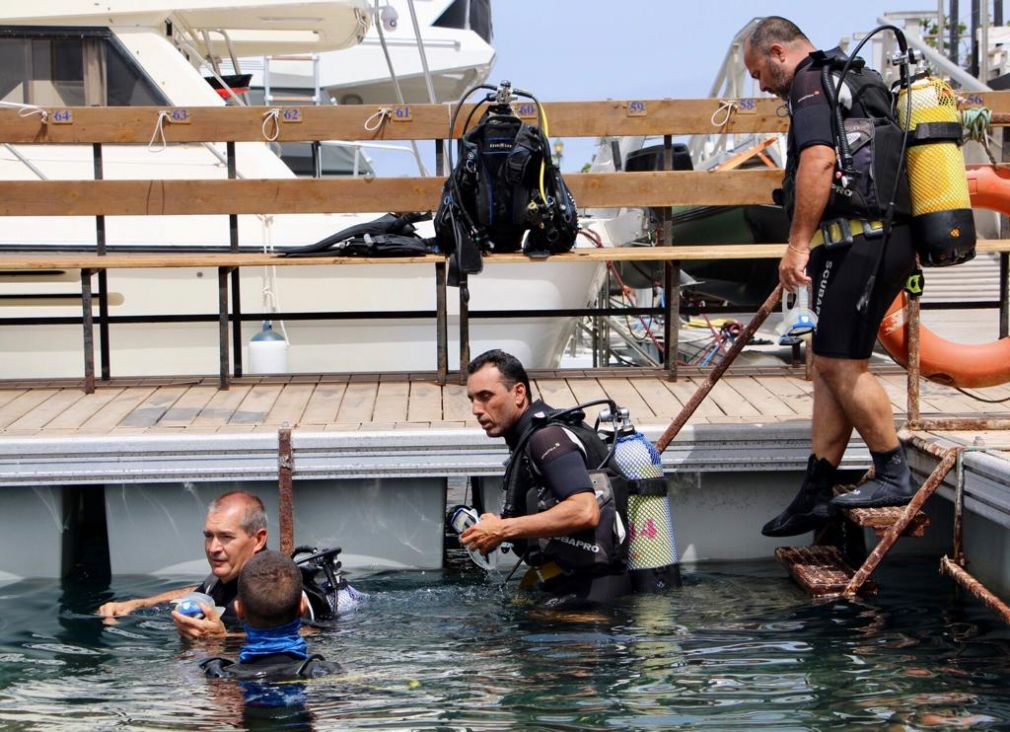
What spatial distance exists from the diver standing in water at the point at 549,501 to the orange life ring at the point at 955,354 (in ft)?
4.95

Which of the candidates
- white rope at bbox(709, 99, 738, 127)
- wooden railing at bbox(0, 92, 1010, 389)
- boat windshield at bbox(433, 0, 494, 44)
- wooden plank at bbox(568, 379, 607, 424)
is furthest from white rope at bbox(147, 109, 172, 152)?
boat windshield at bbox(433, 0, 494, 44)

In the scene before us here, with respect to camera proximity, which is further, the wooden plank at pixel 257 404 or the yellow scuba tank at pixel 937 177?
the wooden plank at pixel 257 404

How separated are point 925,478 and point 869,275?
1.03 m

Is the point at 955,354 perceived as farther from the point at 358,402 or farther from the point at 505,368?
the point at 358,402

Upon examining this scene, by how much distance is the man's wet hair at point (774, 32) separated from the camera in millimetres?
5145

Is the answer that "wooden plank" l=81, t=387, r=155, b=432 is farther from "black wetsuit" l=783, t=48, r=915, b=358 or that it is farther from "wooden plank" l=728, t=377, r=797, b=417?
"black wetsuit" l=783, t=48, r=915, b=358

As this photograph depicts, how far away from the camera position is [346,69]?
19719 mm

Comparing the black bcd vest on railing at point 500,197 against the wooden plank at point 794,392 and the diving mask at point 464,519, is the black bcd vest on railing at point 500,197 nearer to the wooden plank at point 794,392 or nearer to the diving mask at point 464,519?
the wooden plank at point 794,392

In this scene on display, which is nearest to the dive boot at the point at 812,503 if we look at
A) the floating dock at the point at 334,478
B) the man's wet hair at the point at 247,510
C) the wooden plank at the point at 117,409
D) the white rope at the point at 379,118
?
the floating dock at the point at 334,478

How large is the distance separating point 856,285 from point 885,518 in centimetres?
95

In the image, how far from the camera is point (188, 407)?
267 inches

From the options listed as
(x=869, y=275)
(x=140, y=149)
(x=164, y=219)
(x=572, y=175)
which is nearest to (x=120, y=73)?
(x=140, y=149)

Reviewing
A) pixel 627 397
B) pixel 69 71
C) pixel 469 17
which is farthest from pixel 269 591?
pixel 469 17

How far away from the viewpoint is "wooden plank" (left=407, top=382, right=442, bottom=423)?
645cm
